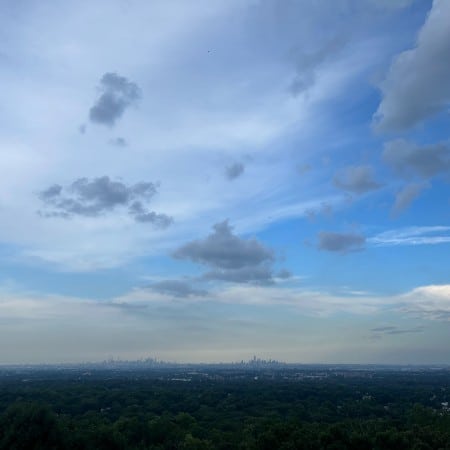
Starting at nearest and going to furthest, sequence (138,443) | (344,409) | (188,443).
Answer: (188,443) < (138,443) < (344,409)

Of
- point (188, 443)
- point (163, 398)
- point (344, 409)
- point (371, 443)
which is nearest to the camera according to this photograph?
point (371, 443)

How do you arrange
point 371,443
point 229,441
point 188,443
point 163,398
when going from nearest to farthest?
1. point 371,443
2. point 188,443
3. point 229,441
4. point 163,398

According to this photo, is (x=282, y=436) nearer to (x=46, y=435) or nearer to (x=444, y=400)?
(x=46, y=435)

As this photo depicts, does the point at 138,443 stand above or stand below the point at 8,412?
below

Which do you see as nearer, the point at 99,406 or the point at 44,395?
the point at 99,406

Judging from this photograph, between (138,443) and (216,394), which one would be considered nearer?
(138,443)

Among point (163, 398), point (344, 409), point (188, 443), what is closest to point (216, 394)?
point (163, 398)

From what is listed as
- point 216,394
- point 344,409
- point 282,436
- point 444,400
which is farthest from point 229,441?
point 444,400

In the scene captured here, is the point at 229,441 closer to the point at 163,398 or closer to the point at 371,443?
the point at 371,443

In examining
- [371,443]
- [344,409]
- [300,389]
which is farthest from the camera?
[300,389]
